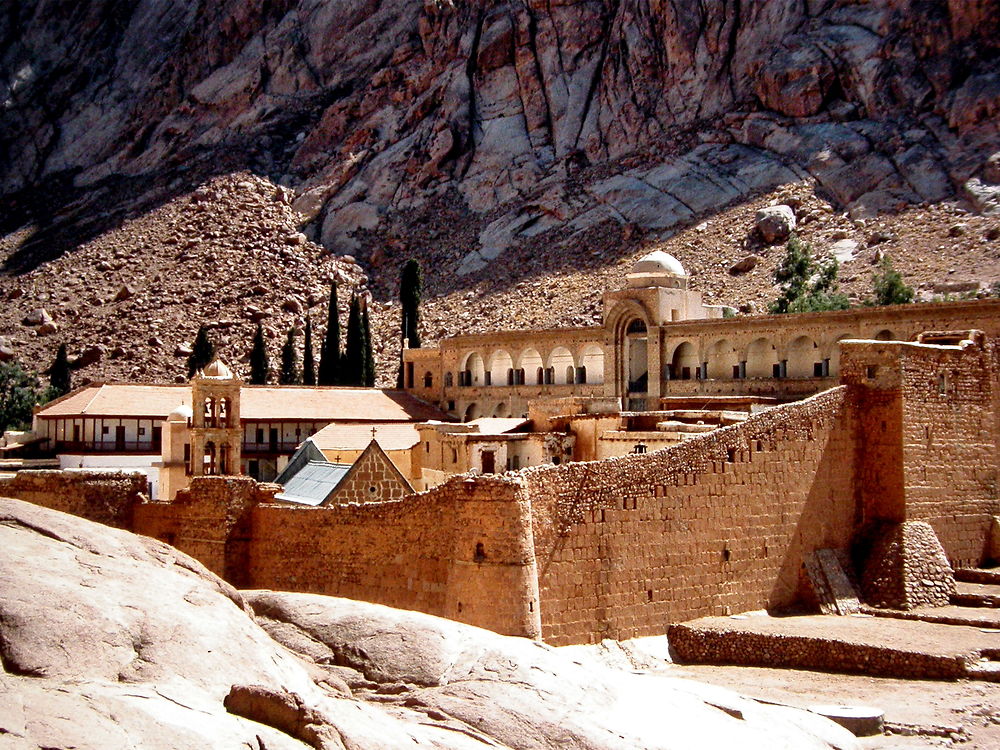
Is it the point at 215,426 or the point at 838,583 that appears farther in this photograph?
the point at 215,426

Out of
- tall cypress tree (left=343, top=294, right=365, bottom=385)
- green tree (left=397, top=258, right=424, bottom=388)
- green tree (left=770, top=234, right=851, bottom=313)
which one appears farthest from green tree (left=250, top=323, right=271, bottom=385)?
green tree (left=770, top=234, right=851, bottom=313)

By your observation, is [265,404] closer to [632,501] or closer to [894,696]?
[632,501]

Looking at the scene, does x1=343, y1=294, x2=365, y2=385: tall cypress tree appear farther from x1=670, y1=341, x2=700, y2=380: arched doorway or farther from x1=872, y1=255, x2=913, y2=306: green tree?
x1=872, y1=255, x2=913, y2=306: green tree

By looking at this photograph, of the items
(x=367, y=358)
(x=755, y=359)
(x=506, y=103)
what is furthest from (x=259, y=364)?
(x=506, y=103)

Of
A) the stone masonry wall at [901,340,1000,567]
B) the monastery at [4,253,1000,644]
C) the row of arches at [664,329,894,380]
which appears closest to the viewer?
the monastery at [4,253,1000,644]

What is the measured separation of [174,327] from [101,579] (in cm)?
6837

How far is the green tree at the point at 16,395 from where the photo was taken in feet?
220

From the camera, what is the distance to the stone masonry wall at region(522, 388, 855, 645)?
1966 cm

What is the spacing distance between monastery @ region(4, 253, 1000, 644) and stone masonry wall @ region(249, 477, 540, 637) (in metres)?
0.03

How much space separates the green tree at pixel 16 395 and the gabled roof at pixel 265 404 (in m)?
18.6

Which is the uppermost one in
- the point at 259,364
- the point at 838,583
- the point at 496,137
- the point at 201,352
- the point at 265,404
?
the point at 496,137

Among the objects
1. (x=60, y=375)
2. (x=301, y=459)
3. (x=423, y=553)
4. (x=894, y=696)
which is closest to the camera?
(x=423, y=553)

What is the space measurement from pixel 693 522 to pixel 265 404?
2861 centimetres

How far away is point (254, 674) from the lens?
35.7ft
